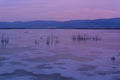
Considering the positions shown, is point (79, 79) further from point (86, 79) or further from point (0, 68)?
point (0, 68)

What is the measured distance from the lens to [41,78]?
11.1 metres

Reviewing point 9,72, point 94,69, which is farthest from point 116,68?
point 9,72

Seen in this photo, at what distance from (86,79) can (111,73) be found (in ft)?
5.91

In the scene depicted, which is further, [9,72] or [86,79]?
[9,72]

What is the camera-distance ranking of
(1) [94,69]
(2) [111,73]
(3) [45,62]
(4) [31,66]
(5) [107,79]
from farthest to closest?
(3) [45,62]
(4) [31,66]
(1) [94,69]
(2) [111,73]
(5) [107,79]

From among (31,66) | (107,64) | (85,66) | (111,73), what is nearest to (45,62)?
(31,66)

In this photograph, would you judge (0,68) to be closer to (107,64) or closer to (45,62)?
(45,62)

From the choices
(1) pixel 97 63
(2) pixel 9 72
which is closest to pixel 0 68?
(2) pixel 9 72

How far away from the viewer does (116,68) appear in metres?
13.5

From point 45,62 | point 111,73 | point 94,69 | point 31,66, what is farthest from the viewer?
point 45,62

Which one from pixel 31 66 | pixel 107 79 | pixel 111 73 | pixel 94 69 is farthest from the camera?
pixel 31 66

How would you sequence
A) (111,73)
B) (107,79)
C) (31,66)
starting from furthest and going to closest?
(31,66), (111,73), (107,79)

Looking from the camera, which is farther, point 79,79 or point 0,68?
point 0,68

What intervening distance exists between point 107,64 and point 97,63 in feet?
2.10
